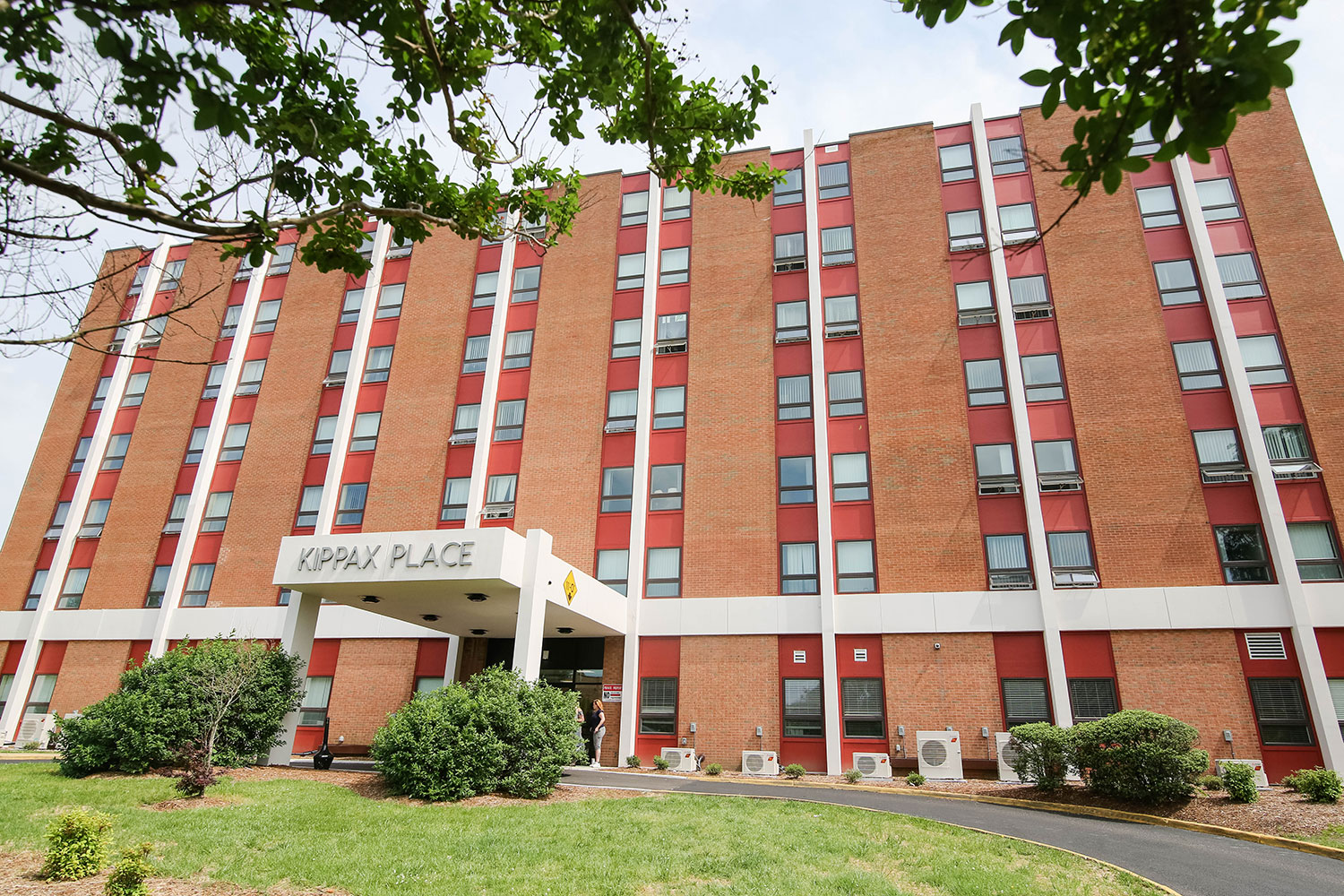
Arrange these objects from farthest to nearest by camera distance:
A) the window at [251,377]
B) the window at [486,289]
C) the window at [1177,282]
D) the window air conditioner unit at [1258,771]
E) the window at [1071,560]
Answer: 1. the window at [251,377]
2. the window at [486,289]
3. the window at [1177,282]
4. the window at [1071,560]
5. the window air conditioner unit at [1258,771]

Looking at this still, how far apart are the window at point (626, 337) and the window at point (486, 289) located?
4.95 meters

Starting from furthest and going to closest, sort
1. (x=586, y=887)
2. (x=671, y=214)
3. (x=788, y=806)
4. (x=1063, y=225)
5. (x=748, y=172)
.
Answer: (x=671, y=214) < (x=1063, y=225) < (x=788, y=806) < (x=748, y=172) < (x=586, y=887)

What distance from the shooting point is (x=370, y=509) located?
2564 cm

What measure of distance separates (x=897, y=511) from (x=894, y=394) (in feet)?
11.6

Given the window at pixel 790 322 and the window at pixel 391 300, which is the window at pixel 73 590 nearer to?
the window at pixel 391 300

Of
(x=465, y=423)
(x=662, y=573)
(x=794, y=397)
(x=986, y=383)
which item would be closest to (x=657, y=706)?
(x=662, y=573)


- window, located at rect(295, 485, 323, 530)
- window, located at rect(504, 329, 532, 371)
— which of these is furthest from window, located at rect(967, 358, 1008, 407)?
window, located at rect(295, 485, 323, 530)

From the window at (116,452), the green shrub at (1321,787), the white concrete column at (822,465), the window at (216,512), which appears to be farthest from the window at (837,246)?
the window at (116,452)

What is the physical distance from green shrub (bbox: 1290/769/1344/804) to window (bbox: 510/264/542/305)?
23.6 meters

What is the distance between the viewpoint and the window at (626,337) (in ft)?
84.6

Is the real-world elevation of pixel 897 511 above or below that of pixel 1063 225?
below

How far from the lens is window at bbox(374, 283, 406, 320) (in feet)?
95.7

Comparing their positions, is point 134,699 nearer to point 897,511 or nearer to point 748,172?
point 748,172

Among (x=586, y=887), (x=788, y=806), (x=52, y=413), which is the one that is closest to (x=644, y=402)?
(x=788, y=806)
